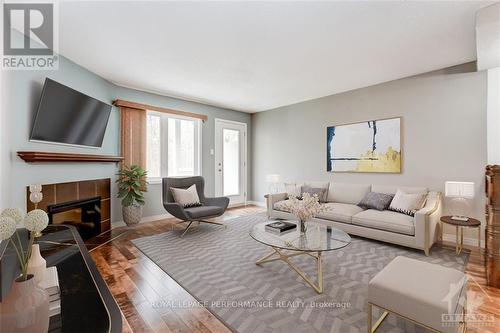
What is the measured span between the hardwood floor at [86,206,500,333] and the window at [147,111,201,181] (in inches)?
80.8

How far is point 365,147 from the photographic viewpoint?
14.7 feet

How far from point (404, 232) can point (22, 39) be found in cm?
526

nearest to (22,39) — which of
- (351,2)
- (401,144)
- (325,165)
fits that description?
(351,2)

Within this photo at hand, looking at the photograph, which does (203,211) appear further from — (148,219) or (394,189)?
(394,189)

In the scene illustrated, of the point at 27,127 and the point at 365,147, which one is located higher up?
the point at 27,127

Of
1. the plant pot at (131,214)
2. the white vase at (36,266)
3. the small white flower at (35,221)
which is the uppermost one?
the small white flower at (35,221)

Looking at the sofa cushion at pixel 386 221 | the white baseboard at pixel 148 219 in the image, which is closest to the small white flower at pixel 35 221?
the sofa cushion at pixel 386 221

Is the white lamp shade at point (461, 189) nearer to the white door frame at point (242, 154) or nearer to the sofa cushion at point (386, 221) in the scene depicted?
the sofa cushion at point (386, 221)

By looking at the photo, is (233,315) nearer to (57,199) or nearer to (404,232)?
(404,232)

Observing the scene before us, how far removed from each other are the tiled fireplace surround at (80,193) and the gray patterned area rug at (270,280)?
97 cm

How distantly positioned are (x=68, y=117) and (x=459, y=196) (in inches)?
210

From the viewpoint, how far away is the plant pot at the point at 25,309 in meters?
0.65

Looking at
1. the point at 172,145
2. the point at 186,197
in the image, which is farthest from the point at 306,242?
the point at 172,145

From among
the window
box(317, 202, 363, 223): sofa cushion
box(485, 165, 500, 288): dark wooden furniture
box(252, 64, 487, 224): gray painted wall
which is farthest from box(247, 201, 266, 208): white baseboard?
box(485, 165, 500, 288): dark wooden furniture
